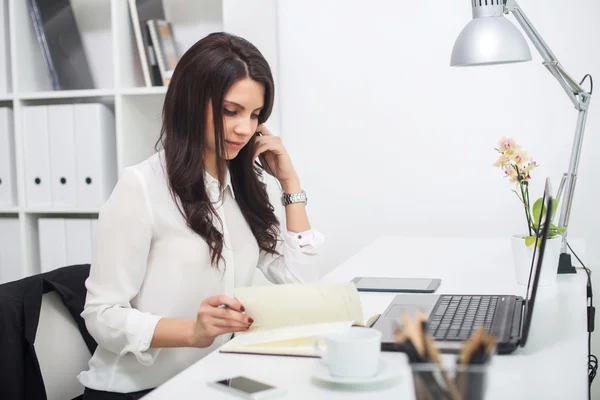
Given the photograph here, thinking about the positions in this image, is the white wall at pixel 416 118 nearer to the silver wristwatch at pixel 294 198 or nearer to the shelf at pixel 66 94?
the shelf at pixel 66 94

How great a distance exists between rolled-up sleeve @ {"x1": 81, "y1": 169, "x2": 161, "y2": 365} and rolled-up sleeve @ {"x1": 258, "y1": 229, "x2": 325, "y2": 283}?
1.31ft

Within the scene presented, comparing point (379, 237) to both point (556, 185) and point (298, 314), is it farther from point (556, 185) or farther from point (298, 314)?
point (298, 314)

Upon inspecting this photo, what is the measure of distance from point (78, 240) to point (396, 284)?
1.46 meters

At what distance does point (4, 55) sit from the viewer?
9.22 ft

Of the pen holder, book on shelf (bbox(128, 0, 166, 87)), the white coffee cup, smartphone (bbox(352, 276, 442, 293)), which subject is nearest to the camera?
the pen holder

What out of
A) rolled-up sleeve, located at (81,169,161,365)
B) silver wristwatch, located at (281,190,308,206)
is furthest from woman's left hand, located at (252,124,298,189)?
rolled-up sleeve, located at (81,169,161,365)

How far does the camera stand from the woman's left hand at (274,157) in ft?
5.79

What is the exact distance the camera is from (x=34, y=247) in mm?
2869

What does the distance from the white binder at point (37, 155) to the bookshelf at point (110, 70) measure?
0.02m

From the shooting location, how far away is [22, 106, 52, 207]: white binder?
271 cm

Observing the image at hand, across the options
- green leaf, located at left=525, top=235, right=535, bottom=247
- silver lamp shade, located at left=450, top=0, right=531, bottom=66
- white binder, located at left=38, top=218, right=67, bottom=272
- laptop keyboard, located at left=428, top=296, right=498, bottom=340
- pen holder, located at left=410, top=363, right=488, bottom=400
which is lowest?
white binder, located at left=38, top=218, right=67, bottom=272

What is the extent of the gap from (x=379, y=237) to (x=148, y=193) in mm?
1319

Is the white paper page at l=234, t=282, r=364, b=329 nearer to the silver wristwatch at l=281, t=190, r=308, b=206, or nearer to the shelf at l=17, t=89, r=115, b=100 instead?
the silver wristwatch at l=281, t=190, r=308, b=206

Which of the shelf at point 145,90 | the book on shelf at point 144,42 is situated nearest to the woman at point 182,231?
the shelf at point 145,90
